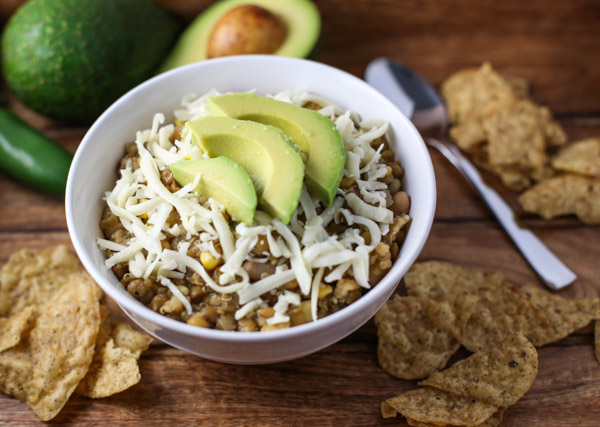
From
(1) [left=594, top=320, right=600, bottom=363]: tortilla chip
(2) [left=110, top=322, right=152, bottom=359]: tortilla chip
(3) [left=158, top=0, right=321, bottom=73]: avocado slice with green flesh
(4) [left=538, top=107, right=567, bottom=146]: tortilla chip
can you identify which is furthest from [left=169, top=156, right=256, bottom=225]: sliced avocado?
(4) [left=538, top=107, right=567, bottom=146]: tortilla chip

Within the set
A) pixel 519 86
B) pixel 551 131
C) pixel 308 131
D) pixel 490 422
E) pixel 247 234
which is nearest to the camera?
pixel 247 234

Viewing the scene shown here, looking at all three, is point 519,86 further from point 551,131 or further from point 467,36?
point 467,36

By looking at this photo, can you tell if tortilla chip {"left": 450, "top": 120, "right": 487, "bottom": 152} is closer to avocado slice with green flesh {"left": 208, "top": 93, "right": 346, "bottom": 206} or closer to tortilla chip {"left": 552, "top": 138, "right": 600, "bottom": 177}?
tortilla chip {"left": 552, "top": 138, "right": 600, "bottom": 177}

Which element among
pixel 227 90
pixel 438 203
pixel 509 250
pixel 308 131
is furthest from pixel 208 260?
pixel 509 250

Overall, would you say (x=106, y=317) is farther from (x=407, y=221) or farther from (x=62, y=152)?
(x=407, y=221)

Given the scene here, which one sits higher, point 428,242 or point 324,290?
point 324,290

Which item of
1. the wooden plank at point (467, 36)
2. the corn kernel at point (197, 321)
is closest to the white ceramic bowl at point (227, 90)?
the corn kernel at point (197, 321)

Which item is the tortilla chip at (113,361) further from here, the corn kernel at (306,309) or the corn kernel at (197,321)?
the corn kernel at (306,309)
